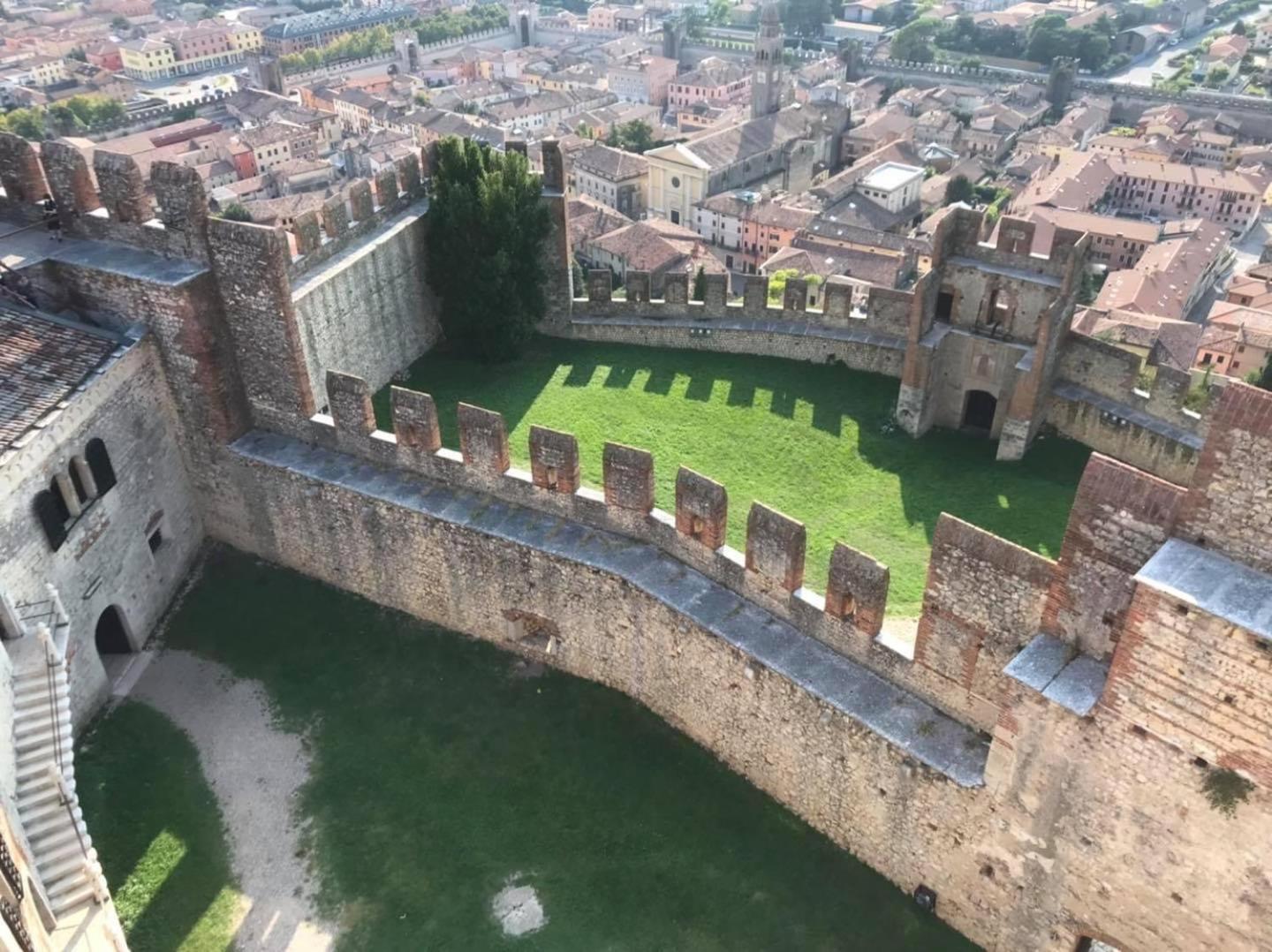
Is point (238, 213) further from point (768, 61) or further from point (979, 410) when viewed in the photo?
point (768, 61)

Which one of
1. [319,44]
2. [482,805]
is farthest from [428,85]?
[482,805]

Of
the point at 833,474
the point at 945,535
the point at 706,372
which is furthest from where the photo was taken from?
the point at 706,372

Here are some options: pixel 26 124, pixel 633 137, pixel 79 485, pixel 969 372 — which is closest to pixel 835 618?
pixel 969 372

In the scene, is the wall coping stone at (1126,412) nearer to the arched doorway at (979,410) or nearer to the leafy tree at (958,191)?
the arched doorway at (979,410)

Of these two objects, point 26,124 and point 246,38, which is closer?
point 26,124

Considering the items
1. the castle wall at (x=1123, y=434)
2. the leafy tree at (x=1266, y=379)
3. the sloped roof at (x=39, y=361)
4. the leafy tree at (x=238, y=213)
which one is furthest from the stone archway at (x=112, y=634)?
the leafy tree at (x=238, y=213)

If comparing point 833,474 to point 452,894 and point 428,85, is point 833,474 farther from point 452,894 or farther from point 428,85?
point 428,85

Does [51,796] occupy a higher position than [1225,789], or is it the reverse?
[1225,789]
